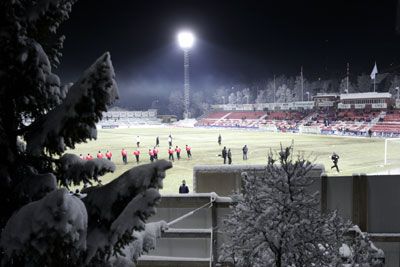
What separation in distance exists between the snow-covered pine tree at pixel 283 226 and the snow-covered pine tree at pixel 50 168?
4.51 m

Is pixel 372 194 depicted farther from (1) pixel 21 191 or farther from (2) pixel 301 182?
(1) pixel 21 191

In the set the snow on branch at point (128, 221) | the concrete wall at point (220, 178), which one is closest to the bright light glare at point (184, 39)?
the concrete wall at point (220, 178)

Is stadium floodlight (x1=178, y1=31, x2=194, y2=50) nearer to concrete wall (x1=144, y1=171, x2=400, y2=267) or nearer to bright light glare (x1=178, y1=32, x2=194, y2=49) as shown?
bright light glare (x1=178, y1=32, x2=194, y2=49)

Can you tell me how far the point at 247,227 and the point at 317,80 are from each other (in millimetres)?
168176

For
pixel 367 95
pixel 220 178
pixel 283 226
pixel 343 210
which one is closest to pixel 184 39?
pixel 367 95

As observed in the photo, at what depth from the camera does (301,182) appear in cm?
816

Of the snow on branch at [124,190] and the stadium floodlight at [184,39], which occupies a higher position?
the stadium floodlight at [184,39]

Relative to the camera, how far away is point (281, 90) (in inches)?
5979

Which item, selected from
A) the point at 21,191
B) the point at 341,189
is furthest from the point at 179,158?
the point at 21,191

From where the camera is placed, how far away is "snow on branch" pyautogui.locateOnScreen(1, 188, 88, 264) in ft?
8.23

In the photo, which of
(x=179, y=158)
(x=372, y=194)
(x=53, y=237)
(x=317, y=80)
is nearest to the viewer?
(x=53, y=237)

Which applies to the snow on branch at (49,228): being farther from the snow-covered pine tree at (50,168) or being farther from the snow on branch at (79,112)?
the snow on branch at (79,112)

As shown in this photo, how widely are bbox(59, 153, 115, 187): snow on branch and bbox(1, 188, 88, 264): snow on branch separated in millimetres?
892

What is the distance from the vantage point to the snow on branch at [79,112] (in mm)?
2908
